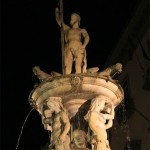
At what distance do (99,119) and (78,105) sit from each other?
72 cm

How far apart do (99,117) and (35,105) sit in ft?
4.93

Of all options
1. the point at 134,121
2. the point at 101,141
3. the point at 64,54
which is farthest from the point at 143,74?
the point at 101,141

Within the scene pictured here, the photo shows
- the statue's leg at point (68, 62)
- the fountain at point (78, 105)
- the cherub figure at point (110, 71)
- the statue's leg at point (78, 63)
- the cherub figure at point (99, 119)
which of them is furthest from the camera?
the statue's leg at point (68, 62)

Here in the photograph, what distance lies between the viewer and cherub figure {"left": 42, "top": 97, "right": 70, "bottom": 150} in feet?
30.3

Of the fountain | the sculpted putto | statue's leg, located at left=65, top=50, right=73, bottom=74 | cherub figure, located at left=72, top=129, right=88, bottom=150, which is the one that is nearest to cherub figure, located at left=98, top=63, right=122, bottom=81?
the fountain

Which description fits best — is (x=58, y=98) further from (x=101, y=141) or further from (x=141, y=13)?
(x=141, y=13)

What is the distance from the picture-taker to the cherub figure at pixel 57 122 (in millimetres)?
9234

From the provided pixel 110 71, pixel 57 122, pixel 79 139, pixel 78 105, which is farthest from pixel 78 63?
pixel 79 139

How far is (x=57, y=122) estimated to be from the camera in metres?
9.47

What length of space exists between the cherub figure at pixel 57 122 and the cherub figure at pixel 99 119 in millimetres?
441

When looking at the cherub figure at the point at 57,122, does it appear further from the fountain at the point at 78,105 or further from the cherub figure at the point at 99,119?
the cherub figure at the point at 99,119

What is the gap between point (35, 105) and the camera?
33.4ft

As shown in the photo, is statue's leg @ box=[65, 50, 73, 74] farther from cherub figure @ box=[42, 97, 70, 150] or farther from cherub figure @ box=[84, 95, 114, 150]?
cherub figure @ box=[84, 95, 114, 150]

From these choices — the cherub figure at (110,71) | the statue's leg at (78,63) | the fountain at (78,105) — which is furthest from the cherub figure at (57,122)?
the cherub figure at (110,71)
